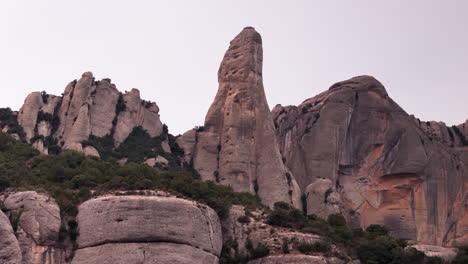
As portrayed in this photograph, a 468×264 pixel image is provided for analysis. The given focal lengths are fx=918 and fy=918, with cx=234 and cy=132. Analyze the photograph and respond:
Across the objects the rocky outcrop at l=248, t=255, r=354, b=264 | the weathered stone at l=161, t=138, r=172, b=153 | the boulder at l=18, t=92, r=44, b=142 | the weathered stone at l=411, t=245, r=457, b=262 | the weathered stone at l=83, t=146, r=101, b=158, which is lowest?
the rocky outcrop at l=248, t=255, r=354, b=264

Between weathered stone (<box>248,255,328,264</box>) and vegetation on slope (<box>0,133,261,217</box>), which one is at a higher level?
vegetation on slope (<box>0,133,261,217</box>)

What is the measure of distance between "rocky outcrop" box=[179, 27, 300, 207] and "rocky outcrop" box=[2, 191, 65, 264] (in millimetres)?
33136

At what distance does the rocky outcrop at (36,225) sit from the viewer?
56.0 meters

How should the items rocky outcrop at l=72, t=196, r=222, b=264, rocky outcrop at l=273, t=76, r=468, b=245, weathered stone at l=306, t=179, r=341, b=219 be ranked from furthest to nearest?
rocky outcrop at l=273, t=76, r=468, b=245 < weathered stone at l=306, t=179, r=341, b=219 < rocky outcrop at l=72, t=196, r=222, b=264

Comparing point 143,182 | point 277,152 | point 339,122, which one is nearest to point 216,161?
point 277,152

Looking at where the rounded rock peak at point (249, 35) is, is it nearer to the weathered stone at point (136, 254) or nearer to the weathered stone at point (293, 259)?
the weathered stone at point (293, 259)

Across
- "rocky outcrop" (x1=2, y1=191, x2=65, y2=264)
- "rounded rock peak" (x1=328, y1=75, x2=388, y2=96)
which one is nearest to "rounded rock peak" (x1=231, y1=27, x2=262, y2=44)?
"rounded rock peak" (x1=328, y1=75, x2=388, y2=96)

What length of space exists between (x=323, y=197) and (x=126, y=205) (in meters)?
36.3

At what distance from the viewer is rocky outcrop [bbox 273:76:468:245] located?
99.9 metres

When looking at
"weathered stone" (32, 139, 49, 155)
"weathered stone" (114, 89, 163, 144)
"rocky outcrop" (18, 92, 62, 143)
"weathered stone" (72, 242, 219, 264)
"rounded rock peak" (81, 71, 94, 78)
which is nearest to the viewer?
"weathered stone" (72, 242, 219, 264)

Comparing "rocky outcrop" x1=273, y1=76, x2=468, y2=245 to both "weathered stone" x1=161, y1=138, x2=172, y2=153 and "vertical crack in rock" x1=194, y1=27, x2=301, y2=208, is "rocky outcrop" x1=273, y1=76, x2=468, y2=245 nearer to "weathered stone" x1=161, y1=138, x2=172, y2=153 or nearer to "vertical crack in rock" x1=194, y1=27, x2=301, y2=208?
"vertical crack in rock" x1=194, y1=27, x2=301, y2=208

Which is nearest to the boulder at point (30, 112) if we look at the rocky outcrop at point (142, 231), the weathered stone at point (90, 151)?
the weathered stone at point (90, 151)

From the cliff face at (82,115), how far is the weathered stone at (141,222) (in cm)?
2650

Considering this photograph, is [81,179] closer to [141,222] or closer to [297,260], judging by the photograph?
[141,222]
